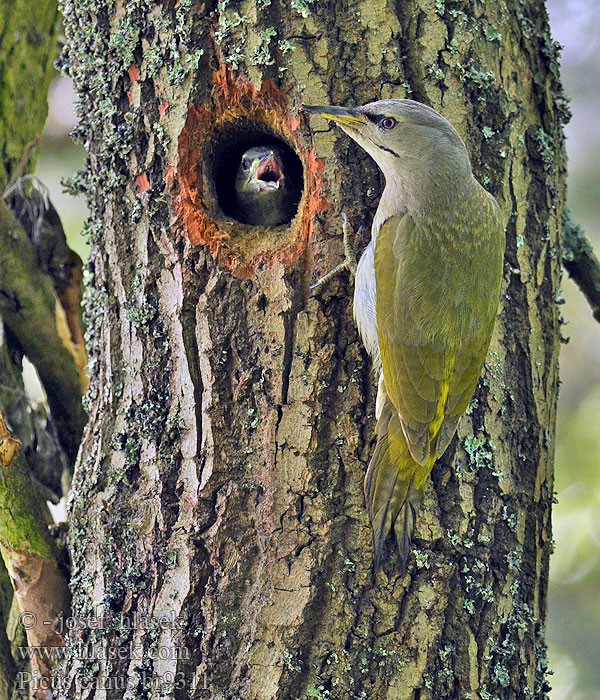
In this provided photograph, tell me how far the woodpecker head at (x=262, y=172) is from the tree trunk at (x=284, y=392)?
23 cm

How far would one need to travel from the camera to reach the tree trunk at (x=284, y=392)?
2.37m

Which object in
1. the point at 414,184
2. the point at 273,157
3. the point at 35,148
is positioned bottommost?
the point at 414,184

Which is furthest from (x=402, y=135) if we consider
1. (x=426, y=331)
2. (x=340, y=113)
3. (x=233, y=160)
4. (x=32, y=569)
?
(x=32, y=569)

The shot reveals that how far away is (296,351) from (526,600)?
98 centimetres

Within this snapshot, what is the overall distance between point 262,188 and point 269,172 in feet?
0.21

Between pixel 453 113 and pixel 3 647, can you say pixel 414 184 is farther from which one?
pixel 3 647

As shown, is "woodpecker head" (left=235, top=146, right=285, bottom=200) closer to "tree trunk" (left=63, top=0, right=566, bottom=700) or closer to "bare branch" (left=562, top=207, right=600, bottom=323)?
"tree trunk" (left=63, top=0, right=566, bottom=700)

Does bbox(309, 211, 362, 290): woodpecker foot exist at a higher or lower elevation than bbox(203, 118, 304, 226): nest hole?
lower

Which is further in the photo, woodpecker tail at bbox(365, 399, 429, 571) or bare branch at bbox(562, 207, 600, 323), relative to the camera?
bare branch at bbox(562, 207, 600, 323)

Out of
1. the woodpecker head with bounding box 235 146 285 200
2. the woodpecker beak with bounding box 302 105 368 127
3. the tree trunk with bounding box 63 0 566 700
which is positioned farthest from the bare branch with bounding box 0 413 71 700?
the woodpecker beak with bounding box 302 105 368 127

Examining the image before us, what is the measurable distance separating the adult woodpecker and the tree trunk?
Answer: 0.06 metres

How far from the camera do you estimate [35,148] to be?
11.3 ft

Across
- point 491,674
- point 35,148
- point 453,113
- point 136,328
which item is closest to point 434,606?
point 491,674

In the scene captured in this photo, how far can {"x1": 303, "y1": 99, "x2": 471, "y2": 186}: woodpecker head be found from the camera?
244 centimetres
